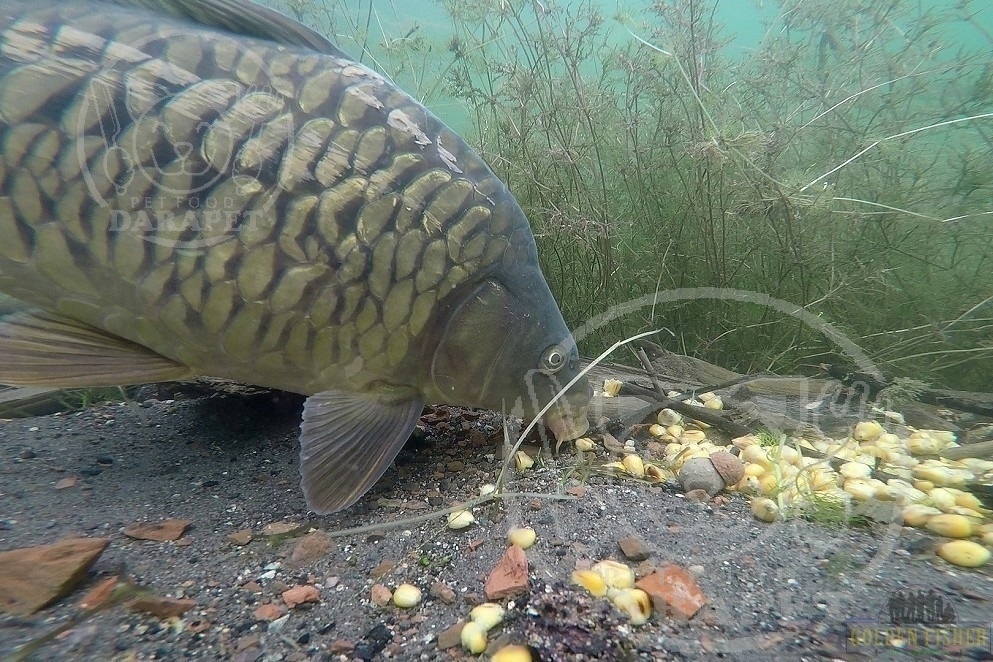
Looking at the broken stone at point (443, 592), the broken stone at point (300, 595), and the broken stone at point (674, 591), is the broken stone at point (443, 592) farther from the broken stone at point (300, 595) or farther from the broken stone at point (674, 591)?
the broken stone at point (674, 591)

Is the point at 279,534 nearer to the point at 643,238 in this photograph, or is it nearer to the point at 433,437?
the point at 433,437

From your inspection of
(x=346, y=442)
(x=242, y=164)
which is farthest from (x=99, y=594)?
(x=242, y=164)

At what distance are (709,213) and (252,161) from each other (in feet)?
13.9

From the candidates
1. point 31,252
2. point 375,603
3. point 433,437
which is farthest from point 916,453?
point 31,252

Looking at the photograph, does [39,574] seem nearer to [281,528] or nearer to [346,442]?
[281,528]

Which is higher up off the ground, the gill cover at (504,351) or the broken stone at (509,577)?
the gill cover at (504,351)

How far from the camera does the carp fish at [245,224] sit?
74.5 inches

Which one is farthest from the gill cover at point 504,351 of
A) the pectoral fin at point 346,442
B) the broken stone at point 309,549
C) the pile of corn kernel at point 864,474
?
the broken stone at point 309,549

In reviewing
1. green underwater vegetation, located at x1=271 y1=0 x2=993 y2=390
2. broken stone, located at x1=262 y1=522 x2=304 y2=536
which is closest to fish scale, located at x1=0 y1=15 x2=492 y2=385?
broken stone, located at x1=262 y1=522 x2=304 y2=536

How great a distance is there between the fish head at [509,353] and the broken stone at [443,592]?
3.21 ft

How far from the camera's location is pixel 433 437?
2943 mm

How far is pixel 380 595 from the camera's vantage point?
162cm

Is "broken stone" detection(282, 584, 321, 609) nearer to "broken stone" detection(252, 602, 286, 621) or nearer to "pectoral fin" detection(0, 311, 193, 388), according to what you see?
"broken stone" detection(252, 602, 286, 621)

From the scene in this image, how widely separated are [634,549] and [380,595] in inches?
33.1
